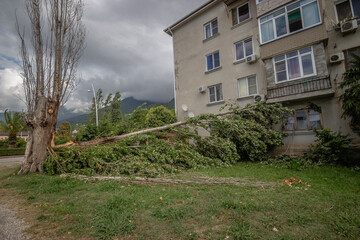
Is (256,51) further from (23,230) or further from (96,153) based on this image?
(23,230)

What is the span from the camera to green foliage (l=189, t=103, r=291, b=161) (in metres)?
8.56

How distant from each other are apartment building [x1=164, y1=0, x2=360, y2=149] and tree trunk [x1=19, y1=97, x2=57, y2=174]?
32.0 feet

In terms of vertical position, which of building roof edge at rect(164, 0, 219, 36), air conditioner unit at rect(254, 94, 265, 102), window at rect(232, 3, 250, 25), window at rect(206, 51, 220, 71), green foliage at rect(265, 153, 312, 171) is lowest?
green foliage at rect(265, 153, 312, 171)

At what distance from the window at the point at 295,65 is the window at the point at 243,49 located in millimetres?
2431

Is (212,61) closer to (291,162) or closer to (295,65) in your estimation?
(295,65)

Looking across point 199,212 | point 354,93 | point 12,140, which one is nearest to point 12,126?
point 12,140

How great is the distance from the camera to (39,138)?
6934mm

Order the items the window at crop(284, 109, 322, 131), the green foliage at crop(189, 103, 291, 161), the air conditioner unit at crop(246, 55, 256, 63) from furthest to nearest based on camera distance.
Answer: the air conditioner unit at crop(246, 55, 256, 63), the window at crop(284, 109, 322, 131), the green foliage at crop(189, 103, 291, 161)

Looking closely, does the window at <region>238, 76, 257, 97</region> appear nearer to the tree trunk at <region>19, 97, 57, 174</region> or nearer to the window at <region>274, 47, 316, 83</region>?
the window at <region>274, 47, 316, 83</region>

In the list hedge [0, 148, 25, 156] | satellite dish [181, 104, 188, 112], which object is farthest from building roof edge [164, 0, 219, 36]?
hedge [0, 148, 25, 156]

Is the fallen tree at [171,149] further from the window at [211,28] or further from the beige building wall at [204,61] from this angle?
the window at [211,28]

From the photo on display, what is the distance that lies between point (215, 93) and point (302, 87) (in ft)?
19.7

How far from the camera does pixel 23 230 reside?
2617mm

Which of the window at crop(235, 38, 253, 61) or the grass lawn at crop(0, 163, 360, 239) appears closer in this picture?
the grass lawn at crop(0, 163, 360, 239)
